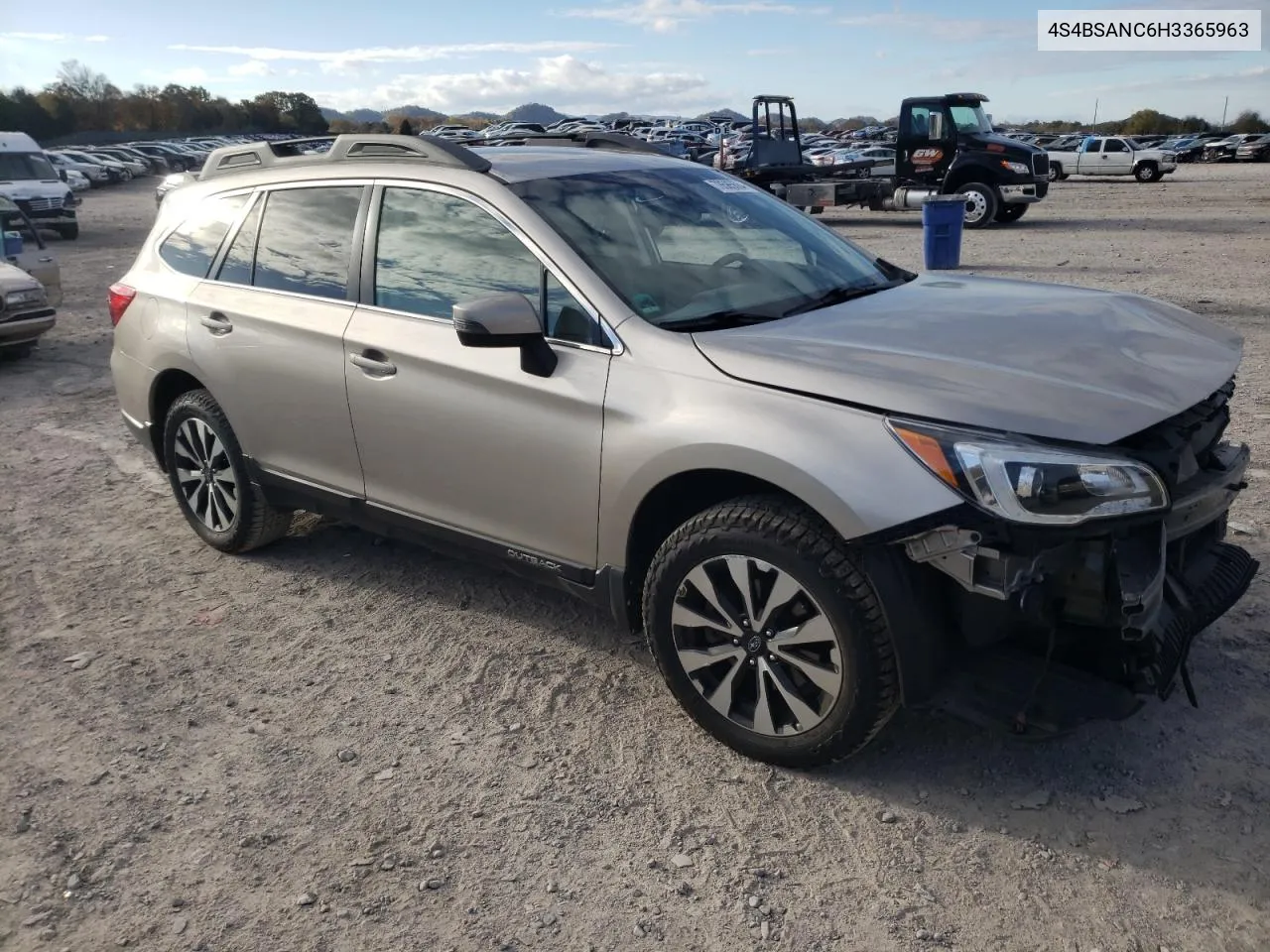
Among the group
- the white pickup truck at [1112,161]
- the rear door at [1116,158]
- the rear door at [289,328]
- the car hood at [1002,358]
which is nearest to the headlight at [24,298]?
the rear door at [289,328]

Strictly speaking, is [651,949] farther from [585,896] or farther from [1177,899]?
[1177,899]

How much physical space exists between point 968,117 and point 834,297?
1918cm

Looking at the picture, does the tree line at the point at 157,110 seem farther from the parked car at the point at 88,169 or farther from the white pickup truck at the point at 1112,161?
the white pickup truck at the point at 1112,161

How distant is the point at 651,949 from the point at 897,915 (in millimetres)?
628

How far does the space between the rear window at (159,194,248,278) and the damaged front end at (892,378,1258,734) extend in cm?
346

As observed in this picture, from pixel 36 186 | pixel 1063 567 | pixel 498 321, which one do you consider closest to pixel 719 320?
pixel 498 321

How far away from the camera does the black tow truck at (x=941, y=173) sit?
20.3 metres

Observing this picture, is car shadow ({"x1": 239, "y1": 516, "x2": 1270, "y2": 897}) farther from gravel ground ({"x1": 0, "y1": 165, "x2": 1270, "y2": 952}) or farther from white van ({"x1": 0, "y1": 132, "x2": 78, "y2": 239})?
white van ({"x1": 0, "y1": 132, "x2": 78, "y2": 239})

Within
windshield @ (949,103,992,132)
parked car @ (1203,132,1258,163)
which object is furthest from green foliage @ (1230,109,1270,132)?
windshield @ (949,103,992,132)

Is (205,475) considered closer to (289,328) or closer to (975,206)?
(289,328)

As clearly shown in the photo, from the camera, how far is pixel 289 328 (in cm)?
436

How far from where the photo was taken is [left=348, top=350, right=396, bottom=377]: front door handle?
156 inches

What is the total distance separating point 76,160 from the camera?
45.2 m

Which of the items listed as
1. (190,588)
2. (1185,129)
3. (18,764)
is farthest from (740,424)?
(1185,129)
